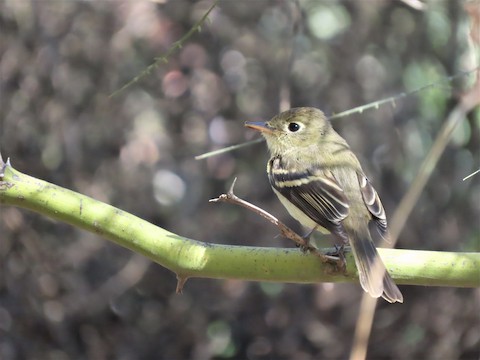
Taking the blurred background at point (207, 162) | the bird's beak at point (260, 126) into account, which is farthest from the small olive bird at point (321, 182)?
the blurred background at point (207, 162)

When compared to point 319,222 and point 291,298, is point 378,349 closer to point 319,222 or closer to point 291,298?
point 291,298

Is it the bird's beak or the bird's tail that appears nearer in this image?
the bird's tail

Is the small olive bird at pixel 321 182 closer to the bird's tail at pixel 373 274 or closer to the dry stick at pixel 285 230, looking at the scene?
the bird's tail at pixel 373 274

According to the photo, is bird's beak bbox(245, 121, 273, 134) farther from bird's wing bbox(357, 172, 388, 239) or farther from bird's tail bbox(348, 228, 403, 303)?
bird's tail bbox(348, 228, 403, 303)

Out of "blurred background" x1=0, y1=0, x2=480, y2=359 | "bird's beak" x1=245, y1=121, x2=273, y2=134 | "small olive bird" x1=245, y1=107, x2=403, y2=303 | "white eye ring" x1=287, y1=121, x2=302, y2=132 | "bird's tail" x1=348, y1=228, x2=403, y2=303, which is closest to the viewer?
"bird's tail" x1=348, y1=228, x2=403, y2=303

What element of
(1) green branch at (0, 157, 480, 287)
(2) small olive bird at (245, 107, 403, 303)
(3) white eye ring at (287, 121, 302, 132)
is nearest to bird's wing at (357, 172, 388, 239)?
(2) small olive bird at (245, 107, 403, 303)

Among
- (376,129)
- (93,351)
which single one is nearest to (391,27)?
(376,129)
